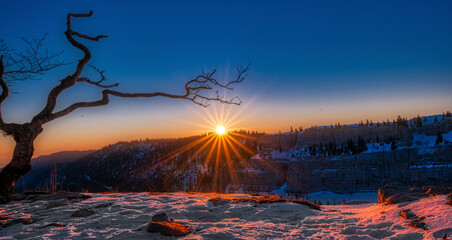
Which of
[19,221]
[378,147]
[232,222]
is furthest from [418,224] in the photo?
[378,147]

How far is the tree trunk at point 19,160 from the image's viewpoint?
7.41 metres

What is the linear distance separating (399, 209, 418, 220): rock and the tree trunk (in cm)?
984

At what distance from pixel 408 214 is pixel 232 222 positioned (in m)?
3.13

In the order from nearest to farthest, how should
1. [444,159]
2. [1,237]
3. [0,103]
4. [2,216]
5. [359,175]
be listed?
1. [1,237]
2. [2,216]
3. [0,103]
4. [444,159]
5. [359,175]

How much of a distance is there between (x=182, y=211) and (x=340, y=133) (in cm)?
11674

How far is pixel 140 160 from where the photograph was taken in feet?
458

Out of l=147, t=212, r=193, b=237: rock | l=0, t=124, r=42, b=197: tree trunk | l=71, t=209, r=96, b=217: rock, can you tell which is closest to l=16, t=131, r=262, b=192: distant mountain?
l=0, t=124, r=42, b=197: tree trunk

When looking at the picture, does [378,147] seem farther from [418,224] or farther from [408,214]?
[418,224]

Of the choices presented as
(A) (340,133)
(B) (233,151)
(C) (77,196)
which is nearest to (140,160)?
(B) (233,151)

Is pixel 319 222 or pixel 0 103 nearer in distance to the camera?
pixel 319 222

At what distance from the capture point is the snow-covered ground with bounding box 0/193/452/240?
382cm

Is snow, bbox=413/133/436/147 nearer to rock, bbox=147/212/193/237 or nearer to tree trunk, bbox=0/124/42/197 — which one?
rock, bbox=147/212/193/237

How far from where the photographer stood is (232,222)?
187 inches

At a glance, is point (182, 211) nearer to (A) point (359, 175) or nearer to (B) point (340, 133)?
(A) point (359, 175)
